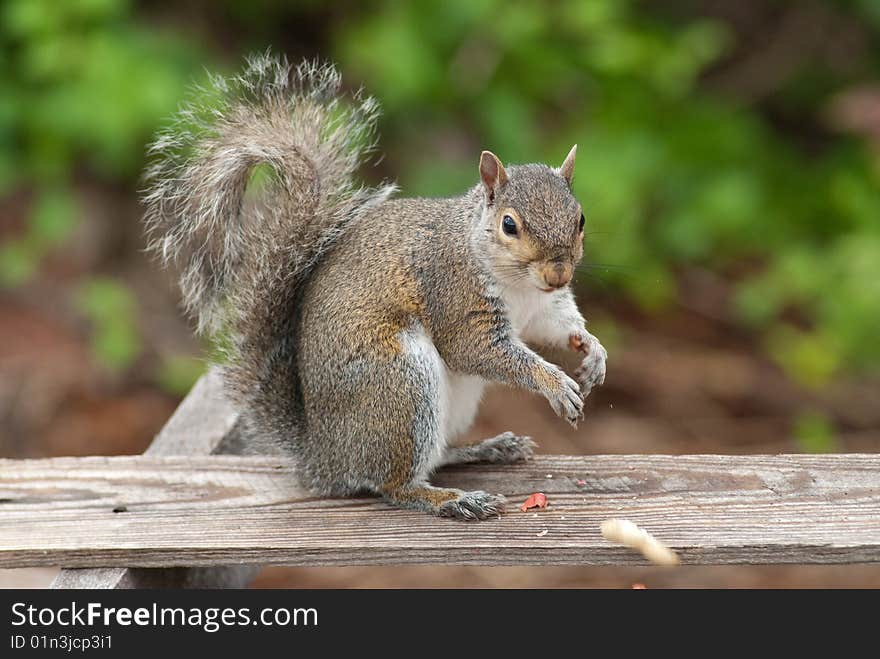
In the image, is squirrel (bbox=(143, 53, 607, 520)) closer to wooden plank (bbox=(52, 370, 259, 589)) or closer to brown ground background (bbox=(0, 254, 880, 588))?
wooden plank (bbox=(52, 370, 259, 589))

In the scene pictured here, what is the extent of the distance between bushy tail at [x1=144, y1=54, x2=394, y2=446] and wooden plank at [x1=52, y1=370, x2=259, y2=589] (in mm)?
173

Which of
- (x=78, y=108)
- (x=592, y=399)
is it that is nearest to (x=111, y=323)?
(x=78, y=108)

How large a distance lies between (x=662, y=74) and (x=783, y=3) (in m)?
1.25

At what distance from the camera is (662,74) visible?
154 inches

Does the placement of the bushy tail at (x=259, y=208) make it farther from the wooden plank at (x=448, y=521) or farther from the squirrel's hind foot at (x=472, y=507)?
the squirrel's hind foot at (x=472, y=507)

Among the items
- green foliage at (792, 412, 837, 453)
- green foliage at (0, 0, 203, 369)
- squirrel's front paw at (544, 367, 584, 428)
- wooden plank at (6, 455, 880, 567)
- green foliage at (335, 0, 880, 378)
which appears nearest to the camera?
wooden plank at (6, 455, 880, 567)

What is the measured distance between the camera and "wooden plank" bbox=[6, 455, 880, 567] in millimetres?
1776

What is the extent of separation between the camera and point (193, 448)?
222 cm

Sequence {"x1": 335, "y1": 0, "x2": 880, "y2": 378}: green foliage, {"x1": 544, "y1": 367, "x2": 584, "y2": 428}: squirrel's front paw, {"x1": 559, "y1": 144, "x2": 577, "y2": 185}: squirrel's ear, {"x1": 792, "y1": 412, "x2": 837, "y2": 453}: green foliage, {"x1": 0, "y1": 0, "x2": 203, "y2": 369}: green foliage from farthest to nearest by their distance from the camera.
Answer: {"x1": 335, "y1": 0, "x2": 880, "y2": 378}: green foliage
{"x1": 0, "y1": 0, "x2": 203, "y2": 369}: green foliage
{"x1": 792, "y1": 412, "x2": 837, "y2": 453}: green foliage
{"x1": 559, "y1": 144, "x2": 577, "y2": 185}: squirrel's ear
{"x1": 544, "y1": 367, "x2": 584, "y2": 428}: squirrel's front paw

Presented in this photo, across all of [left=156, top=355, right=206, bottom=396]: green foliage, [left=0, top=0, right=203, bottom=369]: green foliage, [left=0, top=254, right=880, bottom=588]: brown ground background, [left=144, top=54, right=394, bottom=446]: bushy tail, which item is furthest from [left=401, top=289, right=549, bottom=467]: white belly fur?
[left=0, top=0, right=203, bottom=369]: green foliage

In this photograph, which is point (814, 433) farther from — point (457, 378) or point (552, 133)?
point (457, 378)

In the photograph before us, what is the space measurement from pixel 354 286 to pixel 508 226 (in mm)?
259

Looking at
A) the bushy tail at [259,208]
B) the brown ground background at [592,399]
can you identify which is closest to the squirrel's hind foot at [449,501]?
the bushy tail at [259,208]

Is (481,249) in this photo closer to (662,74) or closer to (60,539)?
(60,539)
